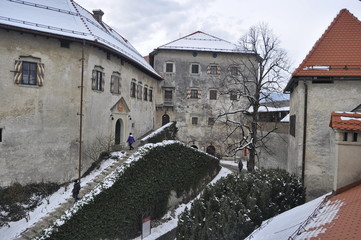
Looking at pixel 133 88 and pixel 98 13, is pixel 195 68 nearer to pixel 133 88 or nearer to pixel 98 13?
pixel 133 88

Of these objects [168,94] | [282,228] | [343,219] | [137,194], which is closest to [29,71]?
[137,194]

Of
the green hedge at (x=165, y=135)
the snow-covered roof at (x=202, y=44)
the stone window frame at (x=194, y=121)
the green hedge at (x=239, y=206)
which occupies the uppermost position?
the snow-covered roof at (x=202, y=44)

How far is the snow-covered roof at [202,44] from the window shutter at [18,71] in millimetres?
17975

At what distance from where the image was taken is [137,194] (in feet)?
45.5

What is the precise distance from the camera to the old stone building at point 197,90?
100 ft

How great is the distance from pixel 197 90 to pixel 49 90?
18484 millimetres

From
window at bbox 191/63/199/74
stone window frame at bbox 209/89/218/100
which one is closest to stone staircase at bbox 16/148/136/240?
stone window frame at bbox 209/89/218/100

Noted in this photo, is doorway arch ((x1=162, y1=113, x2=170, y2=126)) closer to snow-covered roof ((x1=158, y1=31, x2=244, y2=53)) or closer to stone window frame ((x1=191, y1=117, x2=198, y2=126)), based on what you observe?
stone window frame ((x1=191, y1=117, x2=198, y2=126))

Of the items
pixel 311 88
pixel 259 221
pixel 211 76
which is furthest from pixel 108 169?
pixel 211 76

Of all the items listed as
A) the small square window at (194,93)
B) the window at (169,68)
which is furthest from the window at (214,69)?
the window at (169,68)

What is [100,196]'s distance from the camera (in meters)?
12.6

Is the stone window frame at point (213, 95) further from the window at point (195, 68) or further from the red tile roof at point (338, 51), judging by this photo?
the red tile roof at point (338, 51)

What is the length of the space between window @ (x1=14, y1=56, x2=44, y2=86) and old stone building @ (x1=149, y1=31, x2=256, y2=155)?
55.1ft

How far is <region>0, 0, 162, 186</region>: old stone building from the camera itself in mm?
13672
